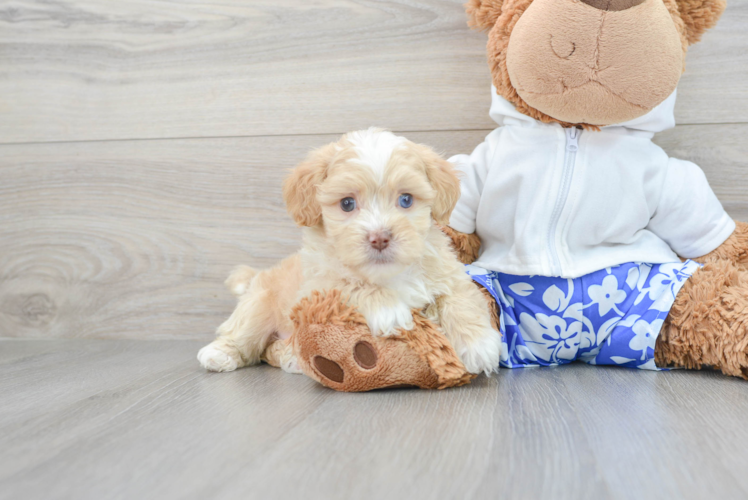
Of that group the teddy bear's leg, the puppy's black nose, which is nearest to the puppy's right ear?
the puppy's black nose

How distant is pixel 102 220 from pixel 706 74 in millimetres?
1424

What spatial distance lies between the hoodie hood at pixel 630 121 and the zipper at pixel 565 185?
0.04m

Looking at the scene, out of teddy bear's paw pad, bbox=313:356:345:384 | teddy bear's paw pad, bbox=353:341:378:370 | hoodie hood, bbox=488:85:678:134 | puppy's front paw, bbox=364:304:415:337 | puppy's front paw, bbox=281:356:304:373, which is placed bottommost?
puppy's front paw, bbox=281:356:304:373

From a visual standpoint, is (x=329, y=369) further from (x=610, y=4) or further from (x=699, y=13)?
(x=699, y=13)

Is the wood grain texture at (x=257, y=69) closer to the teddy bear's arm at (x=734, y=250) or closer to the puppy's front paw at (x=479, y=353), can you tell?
the teddy bear's arm at (x=734, y=250)

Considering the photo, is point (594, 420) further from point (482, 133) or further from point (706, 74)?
point (706, 74)

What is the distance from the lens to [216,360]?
1.12 meters

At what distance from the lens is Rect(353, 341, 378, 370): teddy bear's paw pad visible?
907 mm

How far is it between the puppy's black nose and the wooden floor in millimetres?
232

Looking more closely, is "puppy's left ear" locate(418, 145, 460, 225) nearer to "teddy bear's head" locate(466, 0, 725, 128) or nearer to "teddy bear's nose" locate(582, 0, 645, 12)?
"teddy bear's head" locate(466, 0, 725, 128)

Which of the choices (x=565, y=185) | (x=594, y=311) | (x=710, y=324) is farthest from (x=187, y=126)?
(x=710, y=324)

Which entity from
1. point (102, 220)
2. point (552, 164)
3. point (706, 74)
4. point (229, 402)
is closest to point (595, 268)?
point (552, 164)

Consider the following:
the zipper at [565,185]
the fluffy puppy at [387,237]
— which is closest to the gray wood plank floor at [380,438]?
the fluffy puppy at [387,237]

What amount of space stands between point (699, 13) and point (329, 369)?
86cm
